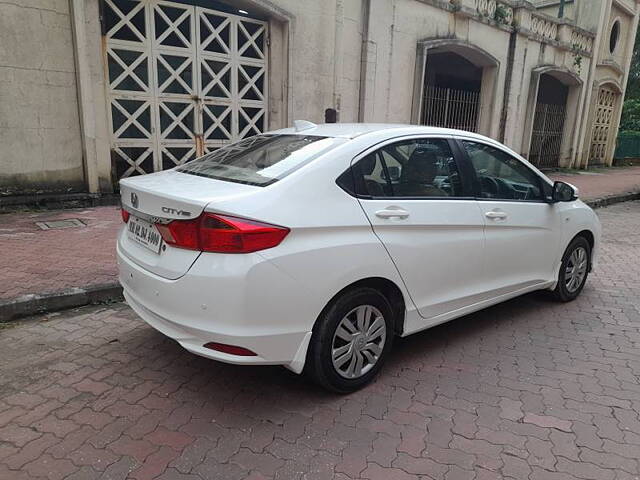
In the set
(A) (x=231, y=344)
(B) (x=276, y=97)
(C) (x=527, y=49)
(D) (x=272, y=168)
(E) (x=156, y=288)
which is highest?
(C) (x=527, y=49)

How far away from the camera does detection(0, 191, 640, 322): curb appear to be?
12.9 feet

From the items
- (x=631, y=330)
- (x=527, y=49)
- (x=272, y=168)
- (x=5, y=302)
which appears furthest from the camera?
(x=527, y=49)

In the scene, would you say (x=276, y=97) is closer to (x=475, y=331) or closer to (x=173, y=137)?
(x=173, y=137)

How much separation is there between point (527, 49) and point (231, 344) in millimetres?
15765

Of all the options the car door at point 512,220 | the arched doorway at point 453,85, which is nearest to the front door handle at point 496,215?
the car door at point 512,220

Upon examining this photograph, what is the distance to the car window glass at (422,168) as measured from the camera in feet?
10.6

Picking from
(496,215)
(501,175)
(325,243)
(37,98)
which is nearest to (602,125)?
(501,175)

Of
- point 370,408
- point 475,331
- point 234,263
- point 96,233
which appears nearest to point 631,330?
point 475,331

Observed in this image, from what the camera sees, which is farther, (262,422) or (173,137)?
(173,137)

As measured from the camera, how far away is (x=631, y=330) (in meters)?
4.20

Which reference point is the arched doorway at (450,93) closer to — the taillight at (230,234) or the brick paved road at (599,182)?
the brick paved road at (599,182)

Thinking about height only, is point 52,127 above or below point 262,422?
above

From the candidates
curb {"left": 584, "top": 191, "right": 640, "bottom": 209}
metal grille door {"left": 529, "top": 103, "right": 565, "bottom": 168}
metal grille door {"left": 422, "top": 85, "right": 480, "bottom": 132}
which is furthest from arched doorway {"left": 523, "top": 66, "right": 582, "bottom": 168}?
curb {"left": 584, "top": 191, "right": 640, "bottom": 209}

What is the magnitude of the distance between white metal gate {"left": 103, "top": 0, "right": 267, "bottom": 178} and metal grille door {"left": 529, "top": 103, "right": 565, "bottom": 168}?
1193 cm
